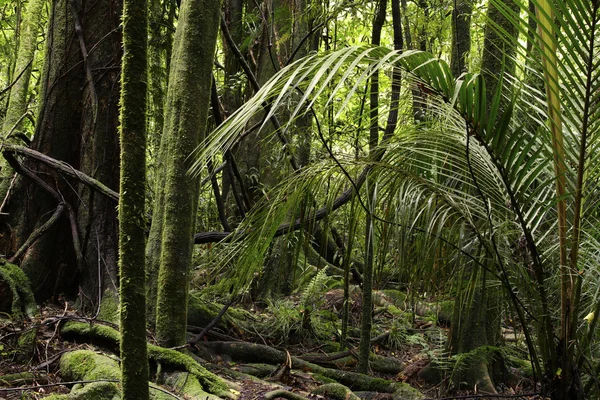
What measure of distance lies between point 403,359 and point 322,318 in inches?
41.2

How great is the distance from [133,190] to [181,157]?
6.78 ft

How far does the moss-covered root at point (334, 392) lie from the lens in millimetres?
4023

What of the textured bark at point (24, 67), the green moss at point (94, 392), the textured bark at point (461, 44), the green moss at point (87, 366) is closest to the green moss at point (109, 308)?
the green moss at point (87, 366)

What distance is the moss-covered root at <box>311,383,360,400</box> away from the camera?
13.2ft

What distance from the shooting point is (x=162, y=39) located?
536 cm

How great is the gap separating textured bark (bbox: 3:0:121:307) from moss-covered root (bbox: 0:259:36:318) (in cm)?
22

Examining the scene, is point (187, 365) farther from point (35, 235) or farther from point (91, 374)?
point (35, 235)

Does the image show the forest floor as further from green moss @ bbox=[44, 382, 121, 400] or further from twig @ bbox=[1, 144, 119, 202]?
twig @ bbox=[1, 144, 119, 202]

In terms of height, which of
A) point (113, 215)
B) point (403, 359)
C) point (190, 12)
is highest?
point (190, 12)

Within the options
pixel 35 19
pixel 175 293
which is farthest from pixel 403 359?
pixel 35 19

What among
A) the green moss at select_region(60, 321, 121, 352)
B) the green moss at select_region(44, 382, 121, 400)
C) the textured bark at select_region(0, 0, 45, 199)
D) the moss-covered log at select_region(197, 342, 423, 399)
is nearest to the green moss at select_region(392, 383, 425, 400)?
the moss-covered log at select_region(197, 342, 423, 399)

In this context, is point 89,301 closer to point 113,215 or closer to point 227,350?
point 113,215

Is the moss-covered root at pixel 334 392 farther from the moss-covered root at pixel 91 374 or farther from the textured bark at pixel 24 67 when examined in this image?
the textured bark at pixel 24 67

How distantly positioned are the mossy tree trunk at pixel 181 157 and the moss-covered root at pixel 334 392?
42.4 inches
